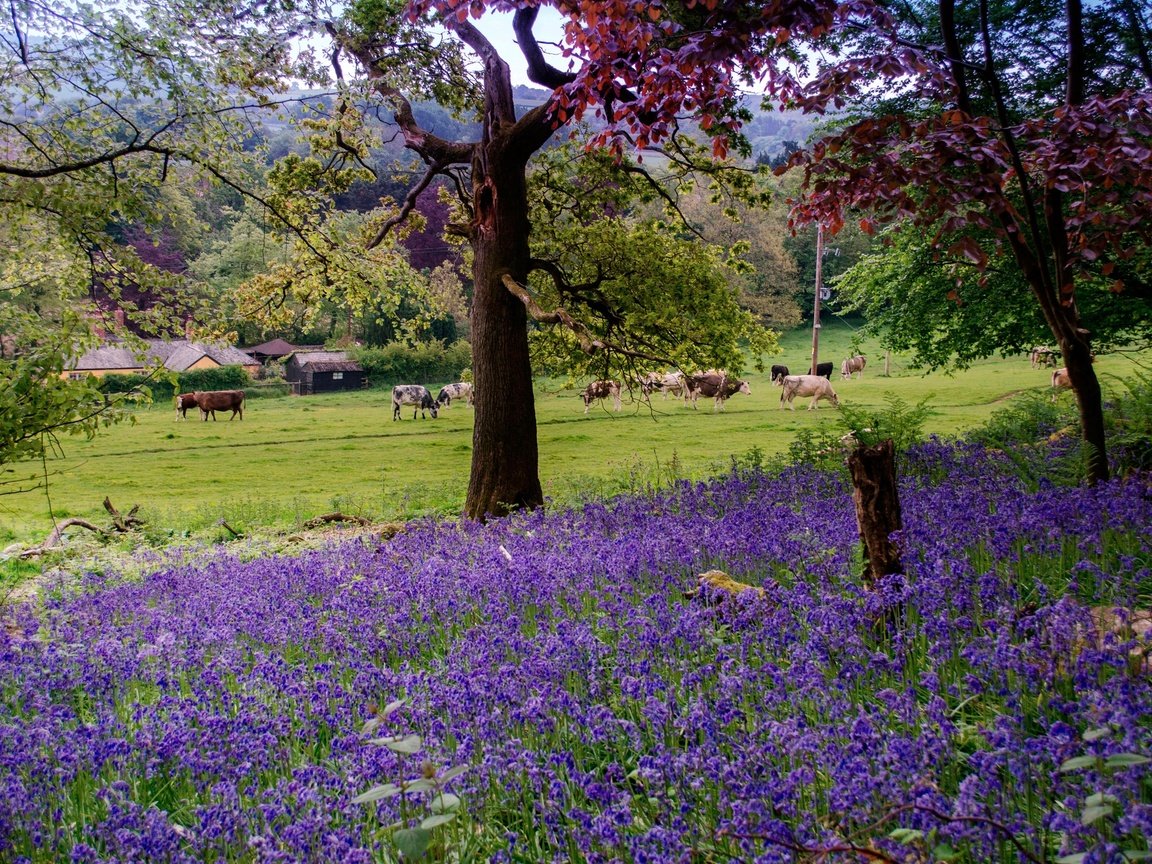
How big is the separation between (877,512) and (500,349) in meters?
7.78

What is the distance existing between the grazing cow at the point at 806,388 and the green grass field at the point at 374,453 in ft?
2.71

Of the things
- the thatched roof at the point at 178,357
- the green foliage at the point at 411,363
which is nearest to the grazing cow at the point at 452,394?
the green foliage at the point at 411,363

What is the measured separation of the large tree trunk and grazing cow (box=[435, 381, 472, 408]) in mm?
27939

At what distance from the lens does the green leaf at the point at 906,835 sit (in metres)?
2.14

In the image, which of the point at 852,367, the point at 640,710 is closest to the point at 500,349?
the point at 640,710

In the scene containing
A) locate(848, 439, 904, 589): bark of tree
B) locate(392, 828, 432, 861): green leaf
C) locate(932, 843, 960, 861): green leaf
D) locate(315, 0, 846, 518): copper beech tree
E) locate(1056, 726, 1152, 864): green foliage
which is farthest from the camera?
locate(315, 0, 846, 518): copper beech tree

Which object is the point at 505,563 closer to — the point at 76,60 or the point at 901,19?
the point at 76,60

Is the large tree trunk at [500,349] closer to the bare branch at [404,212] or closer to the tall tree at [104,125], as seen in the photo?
the bare branch at [404,212]

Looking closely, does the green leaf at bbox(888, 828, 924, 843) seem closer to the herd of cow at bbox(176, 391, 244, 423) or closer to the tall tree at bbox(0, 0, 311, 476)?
the tall tree at bbox(0, 0, 311, 476)

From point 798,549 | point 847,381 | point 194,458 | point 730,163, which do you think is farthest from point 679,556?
point 847,381

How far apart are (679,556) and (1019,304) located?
10.5 m

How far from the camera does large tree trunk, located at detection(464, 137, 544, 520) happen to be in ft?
38.0

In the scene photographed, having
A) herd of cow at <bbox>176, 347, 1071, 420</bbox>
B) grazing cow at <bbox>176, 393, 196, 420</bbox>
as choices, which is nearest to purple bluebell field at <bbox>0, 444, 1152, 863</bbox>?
herd of cow at <bbox>176, 347, 1071, 420</bbox>

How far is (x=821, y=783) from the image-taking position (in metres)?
2.79
